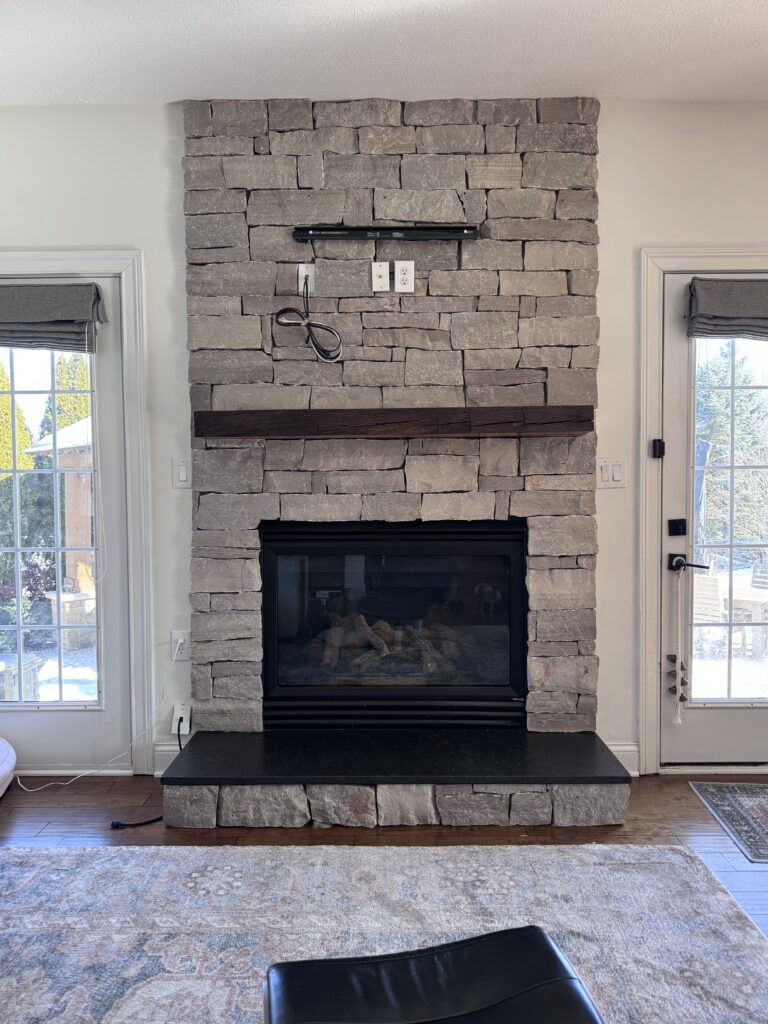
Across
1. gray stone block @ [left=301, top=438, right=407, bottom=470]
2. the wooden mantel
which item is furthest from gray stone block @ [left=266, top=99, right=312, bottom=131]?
gray stone block @ [left=301, top=438, right=407, bottom=470]

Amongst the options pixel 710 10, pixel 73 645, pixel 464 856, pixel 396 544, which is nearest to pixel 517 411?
pixel 396 544

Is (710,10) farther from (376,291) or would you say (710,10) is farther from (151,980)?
(151,980)

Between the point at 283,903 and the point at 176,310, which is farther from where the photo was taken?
the point at 176,310

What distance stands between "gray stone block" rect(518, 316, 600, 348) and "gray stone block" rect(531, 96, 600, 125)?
75 cm

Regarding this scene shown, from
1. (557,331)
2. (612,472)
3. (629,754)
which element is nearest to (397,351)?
(557,331)

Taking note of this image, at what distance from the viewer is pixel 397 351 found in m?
2.96

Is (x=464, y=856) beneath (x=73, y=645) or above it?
beneath

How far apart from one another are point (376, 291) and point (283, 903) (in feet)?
6.95

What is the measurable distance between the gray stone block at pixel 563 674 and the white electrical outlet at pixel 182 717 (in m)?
1.38

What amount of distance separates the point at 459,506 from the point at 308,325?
0.90 meters

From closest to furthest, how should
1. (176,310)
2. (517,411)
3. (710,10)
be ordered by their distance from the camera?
(710,10) → (517,411) → (176,310)

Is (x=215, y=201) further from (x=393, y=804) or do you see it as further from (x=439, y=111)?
(x=393, y=804)

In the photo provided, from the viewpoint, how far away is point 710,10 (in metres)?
2.35

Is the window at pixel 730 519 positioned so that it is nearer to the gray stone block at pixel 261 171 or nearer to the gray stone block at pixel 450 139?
the gray stone block at pixel 450 139
